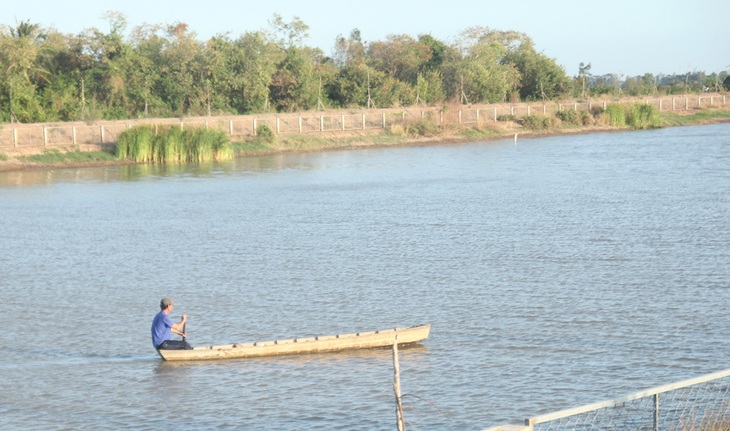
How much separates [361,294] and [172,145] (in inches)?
1691

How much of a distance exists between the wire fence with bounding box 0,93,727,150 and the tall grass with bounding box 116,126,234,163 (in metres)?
1.28

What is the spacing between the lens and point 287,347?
64.5 feet

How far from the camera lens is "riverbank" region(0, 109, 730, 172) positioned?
6378 centimetres

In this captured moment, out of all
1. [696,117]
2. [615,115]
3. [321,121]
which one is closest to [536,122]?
[615,115]

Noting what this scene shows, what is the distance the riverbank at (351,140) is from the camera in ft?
209

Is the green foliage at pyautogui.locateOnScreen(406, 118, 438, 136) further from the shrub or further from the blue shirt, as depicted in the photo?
the blue shirt

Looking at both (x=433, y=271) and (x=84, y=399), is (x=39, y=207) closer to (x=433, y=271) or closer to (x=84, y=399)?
(x=433, y=271)

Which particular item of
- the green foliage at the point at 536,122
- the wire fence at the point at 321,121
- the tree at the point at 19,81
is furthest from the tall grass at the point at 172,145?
the green foliage at the point at 536,122

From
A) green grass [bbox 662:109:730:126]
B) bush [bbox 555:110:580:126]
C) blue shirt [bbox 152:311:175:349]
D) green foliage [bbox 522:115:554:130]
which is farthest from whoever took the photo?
green grass [bbox 662:109:730:126]

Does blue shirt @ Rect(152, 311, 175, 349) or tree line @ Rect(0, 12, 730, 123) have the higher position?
tree line @ Rect(0, 12, 730, 123)

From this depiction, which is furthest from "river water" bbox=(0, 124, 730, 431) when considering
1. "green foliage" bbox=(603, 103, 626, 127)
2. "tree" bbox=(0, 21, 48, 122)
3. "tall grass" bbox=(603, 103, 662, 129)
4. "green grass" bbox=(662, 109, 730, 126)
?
"green grass" bbox=(662, 109, 730, 126)

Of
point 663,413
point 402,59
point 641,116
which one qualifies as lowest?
point 663,413

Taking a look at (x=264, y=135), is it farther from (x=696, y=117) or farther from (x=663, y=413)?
(x=663, y=413)

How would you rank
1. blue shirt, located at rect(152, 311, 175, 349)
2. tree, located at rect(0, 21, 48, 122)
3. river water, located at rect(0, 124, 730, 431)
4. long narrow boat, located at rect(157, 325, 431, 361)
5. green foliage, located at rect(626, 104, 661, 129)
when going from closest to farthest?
river water, located at rect(0, 124, 730, 431), long narrow boat, located at rect(157, 325, 431, 361), blue shirt, located at rect(152, 311, 175, 349), tree, located at rect(0, 21, 48, 122), green foliage, located at rect(626, 104, 661, 129)
